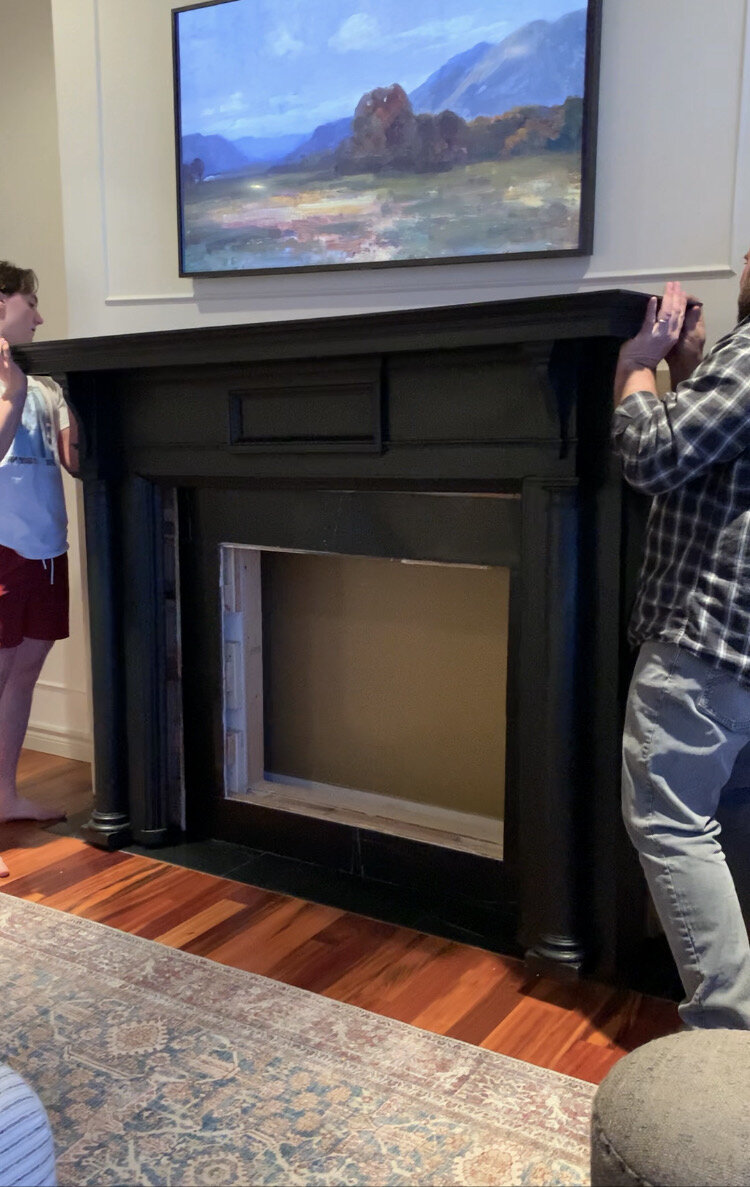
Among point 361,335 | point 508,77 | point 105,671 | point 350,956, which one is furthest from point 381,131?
point 350,956

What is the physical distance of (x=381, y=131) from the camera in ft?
7.99

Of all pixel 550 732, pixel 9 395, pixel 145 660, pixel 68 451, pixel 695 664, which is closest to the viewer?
pixel 695 664

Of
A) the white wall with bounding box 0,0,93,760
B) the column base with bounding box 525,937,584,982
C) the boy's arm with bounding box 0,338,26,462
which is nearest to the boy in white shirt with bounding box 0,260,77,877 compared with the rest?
the boy's arm with bounding box 0,338,26,462

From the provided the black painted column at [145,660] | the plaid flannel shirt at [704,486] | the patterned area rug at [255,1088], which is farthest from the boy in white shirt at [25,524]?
the plaid flannel shirt at [704,486]

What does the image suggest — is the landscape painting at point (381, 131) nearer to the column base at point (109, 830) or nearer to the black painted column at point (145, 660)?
the black painted column at point (145, 660)

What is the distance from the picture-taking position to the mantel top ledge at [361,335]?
189 centimetres

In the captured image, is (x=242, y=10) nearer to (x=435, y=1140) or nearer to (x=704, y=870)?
(x=704, y=870)

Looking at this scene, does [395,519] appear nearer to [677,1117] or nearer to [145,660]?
[145,660]

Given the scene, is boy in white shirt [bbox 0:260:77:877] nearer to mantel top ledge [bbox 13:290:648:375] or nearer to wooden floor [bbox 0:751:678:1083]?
mantel top ledge [bbox 13:290:648:375]

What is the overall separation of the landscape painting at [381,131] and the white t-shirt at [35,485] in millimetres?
578

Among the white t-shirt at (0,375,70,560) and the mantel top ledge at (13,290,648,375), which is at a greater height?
the mantel top ledge at (13,290,648,375)

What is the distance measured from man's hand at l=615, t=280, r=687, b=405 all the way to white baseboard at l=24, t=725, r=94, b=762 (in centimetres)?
233

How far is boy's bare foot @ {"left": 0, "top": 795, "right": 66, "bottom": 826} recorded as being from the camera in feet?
9.87

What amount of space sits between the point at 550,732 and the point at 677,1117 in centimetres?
105
